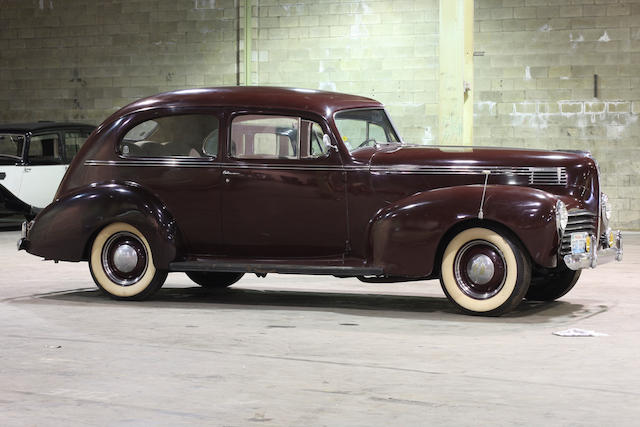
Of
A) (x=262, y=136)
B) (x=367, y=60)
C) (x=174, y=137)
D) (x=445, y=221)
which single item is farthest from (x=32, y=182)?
(x=445, y=221)

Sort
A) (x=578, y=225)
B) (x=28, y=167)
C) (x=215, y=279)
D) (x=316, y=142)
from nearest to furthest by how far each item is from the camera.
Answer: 1. (x=578, y=225)
2. (x=316, y=142)
3. (x=215, y=279)
4. (x=28, y=167)

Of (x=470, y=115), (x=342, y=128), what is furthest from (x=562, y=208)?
(x=470, y=115)

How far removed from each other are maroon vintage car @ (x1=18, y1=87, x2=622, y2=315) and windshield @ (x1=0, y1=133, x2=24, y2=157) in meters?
8.38

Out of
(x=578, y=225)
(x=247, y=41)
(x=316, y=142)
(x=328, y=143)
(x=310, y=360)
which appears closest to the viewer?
(x=310, y=360)

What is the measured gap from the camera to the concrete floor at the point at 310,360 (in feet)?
16.0

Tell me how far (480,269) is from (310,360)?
1980 mm

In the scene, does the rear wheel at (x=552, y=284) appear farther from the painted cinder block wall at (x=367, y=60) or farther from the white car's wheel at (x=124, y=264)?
the painted cinder block wall at (x=367, y=60)

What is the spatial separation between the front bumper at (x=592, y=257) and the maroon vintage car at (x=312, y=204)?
0.01m

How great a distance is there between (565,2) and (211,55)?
252 inches

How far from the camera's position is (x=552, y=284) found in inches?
336

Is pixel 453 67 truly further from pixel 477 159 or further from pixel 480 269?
pixel 480 269

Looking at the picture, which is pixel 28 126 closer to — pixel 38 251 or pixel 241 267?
pixel 38 251

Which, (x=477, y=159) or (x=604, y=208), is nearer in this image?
(x=477, y=159)

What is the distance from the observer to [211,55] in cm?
1964
